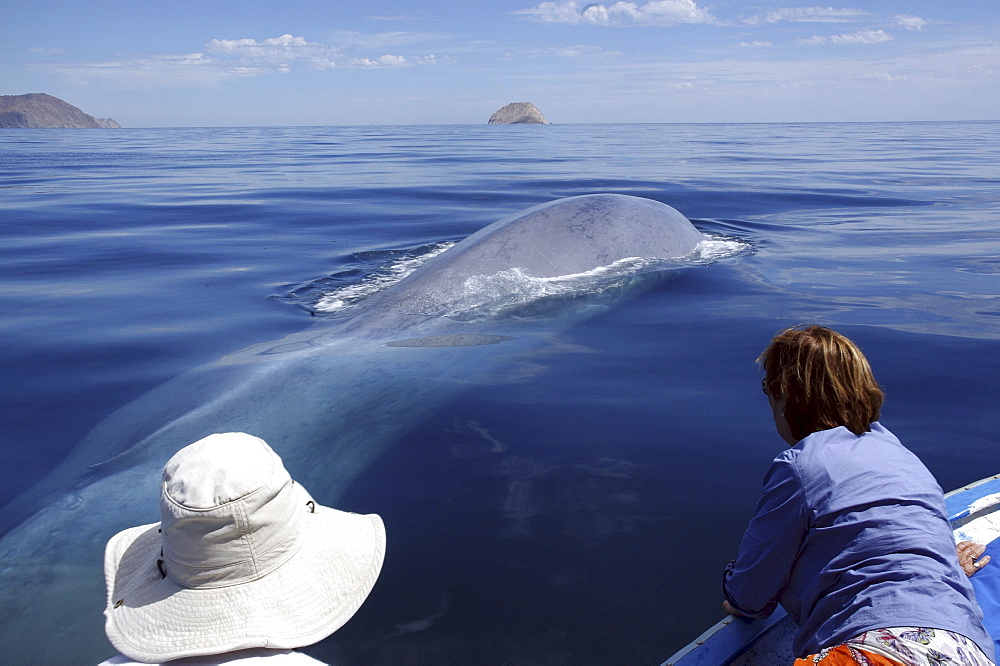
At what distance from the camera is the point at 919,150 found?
3244 centimetres

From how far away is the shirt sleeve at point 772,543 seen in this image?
2514mm

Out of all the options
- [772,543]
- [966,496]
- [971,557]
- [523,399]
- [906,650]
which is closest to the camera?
[906,650]

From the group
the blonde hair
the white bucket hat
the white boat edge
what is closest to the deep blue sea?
the white boat edge

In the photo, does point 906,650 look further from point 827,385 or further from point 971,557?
point 971,557

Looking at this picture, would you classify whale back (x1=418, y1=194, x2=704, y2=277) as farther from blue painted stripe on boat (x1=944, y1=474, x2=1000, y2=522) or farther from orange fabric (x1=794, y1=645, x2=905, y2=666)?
orange fabric (x1=794, y1=645, x2=905, y2=666)

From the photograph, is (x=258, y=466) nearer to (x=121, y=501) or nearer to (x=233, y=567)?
(x=233, y=567)

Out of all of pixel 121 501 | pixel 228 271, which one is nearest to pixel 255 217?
pixel 228 271

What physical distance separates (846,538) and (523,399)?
2.98 meters

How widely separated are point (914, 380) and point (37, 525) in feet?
18.1

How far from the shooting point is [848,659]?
2100mm

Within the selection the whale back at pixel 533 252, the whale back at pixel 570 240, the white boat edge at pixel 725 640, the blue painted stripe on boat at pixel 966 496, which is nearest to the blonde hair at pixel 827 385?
the white boat edge at pixel 725 640

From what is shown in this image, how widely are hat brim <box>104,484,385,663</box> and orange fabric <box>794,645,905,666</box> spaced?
1.32m

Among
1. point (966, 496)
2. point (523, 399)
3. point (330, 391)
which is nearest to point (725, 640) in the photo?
point (966, 496)

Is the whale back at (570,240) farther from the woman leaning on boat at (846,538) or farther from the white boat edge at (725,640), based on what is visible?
the white boat edge at (725,640)
